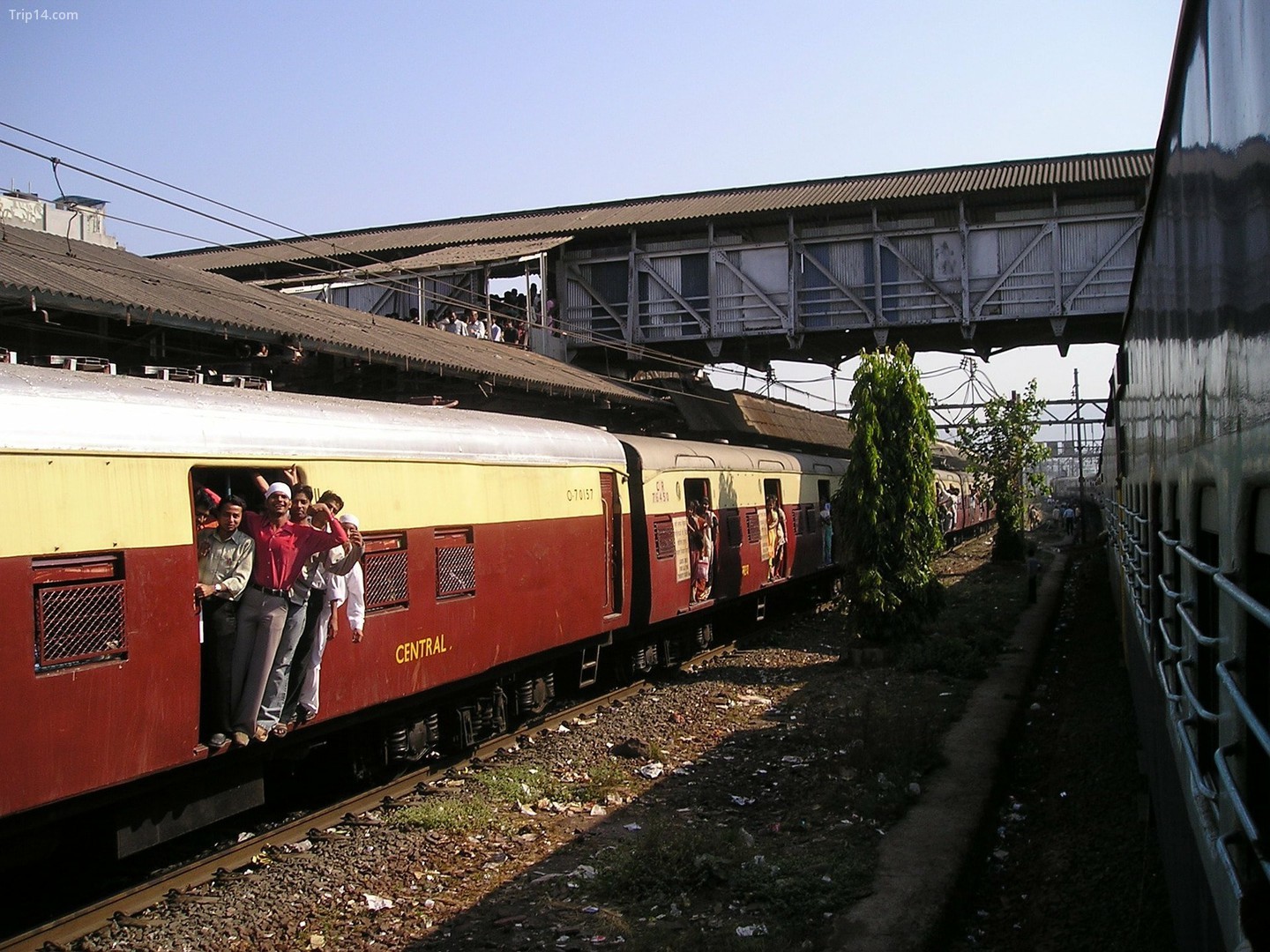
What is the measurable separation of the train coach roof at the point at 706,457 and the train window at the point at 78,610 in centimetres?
817

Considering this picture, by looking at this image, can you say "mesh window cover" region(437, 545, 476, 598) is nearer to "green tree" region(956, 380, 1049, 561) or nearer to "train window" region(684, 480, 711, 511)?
"train window" region(684, 480, 711, 511)

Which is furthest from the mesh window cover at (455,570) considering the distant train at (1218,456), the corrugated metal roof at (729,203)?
the corrugated metal roof at (729,203)

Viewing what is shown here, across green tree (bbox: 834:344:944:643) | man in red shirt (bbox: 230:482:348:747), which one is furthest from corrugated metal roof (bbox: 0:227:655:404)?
green tree (bbox: 834:344:944:643)

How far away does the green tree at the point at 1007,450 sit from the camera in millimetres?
28812

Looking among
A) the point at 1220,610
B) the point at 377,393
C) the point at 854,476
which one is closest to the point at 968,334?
the point at 854,476

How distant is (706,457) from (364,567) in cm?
847

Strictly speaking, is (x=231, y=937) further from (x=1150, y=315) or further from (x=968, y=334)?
(x=968, y=334)

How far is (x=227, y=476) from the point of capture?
23.1 ft

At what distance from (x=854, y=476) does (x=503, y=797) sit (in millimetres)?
8093

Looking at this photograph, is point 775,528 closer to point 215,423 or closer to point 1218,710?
point 215,423

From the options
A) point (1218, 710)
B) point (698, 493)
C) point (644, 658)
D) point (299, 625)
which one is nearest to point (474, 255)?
point (698, 493)

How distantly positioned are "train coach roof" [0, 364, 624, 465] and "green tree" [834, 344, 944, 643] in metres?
6.49

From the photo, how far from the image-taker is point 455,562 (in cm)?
924

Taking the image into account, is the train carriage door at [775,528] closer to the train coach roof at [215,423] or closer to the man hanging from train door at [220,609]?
the train coach roof at [215,423]
